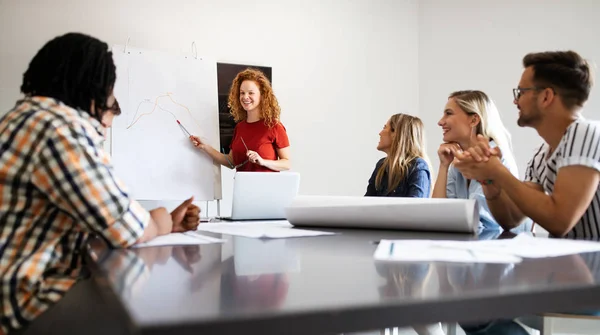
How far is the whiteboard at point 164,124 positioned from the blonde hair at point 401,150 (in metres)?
1.26

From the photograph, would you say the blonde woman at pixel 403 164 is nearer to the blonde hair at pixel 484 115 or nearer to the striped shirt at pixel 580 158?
the blonde hair at pixel 484 115

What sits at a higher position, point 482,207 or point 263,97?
point 263,97

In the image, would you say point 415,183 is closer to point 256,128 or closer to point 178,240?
point 256,128

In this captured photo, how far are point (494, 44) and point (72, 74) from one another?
154 inches

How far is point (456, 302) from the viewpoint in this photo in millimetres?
601

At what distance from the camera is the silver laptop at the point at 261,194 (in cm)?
217

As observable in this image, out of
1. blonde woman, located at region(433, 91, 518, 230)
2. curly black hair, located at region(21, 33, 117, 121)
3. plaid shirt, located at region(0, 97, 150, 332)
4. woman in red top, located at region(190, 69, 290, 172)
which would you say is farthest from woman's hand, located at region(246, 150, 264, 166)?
plaid shirt, located at region(0, 97, 150, 332)

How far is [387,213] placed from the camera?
1487mm

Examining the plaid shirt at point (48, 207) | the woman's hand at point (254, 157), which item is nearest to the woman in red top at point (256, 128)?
the woman's hand at point (254, 157)

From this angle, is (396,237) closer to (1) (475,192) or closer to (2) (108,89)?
(2) (108,89)

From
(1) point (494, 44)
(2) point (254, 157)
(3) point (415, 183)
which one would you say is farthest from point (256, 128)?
(1) point (494, 44)

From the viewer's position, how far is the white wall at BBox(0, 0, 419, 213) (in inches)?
154

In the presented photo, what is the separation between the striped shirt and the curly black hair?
1.07m

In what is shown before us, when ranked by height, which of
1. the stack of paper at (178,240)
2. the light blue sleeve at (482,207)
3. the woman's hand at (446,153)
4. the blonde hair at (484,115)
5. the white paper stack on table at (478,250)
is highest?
the blonde hair at (484,115)
